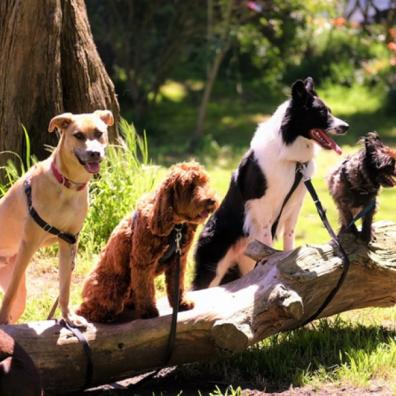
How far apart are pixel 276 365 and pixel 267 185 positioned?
1.34 meters

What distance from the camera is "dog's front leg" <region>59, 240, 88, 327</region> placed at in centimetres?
451

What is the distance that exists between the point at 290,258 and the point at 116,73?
890 cm

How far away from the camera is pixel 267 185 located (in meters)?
5.61

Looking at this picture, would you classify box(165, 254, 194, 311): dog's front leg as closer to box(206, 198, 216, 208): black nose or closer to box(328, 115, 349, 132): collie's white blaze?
box(206, 198, 216, 208): black nose

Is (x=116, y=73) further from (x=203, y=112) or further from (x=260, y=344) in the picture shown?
(x=260, y=344)

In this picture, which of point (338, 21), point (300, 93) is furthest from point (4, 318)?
point (338, 21)

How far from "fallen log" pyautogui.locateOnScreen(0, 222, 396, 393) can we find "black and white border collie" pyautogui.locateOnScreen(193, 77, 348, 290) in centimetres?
59

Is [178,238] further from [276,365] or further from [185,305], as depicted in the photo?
[276,365]

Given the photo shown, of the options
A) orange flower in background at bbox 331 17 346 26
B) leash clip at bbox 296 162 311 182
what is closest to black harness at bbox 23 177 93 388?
leash clip at bbox 296 162 311 182


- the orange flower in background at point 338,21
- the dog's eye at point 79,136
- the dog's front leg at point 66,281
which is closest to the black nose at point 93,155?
the dog's eye at point 79,136

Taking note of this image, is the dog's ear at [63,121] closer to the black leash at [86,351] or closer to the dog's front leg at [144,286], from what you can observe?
the dog's front leg at [144,286]

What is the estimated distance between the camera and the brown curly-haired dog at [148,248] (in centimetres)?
425

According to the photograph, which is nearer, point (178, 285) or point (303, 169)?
point (178, 285)

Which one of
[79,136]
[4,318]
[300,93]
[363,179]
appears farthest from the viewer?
[300,93]
